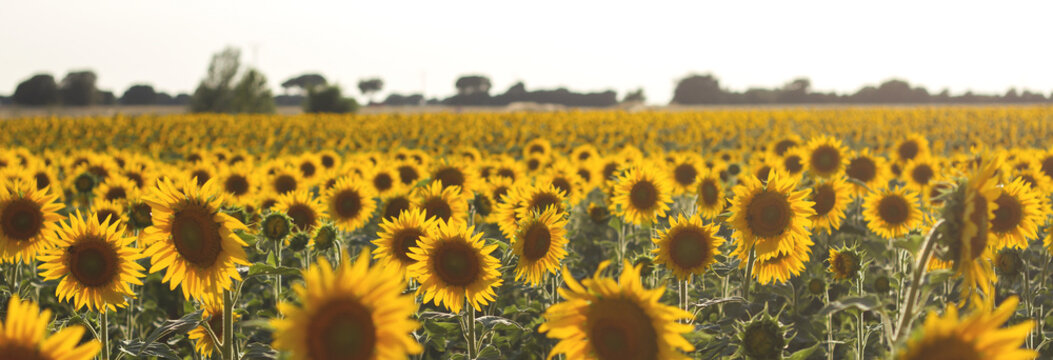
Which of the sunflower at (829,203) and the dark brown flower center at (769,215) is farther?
the sunflower at (829,203)

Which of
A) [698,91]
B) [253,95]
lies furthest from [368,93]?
[253,95]

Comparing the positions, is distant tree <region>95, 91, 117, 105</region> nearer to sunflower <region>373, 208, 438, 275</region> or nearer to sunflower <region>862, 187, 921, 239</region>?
sunflower <region>373, 208, 438, 275</region>

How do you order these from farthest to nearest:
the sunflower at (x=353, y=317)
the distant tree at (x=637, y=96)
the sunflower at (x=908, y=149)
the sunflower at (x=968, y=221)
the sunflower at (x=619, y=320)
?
the distant tree at (x=637, y=96)
the sunflower at (x=908, y=149)
the sunflower at (x=619, y=320)
the sunflower at (x=968, y=221)
the sunflower at (x=353, y=317)

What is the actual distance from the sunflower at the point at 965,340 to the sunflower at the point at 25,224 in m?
4.06

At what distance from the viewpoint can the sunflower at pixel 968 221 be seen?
1.76 metres

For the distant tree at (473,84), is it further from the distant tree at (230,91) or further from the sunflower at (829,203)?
the sunflower at (829,203)

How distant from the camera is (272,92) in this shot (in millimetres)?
62562

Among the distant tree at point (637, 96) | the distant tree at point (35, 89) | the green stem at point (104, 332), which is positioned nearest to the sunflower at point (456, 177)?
the green stem at point (104, 332)

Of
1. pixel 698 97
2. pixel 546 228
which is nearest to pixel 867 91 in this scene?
pixel 698 97

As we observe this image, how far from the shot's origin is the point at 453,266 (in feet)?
10.6

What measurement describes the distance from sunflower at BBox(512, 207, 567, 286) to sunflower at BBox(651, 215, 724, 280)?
511 millimetres

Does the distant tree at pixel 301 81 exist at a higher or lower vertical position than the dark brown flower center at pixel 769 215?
higher

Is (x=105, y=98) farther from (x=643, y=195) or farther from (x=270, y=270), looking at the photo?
(x=270, y=270)

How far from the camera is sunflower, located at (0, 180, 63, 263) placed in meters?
3.80
